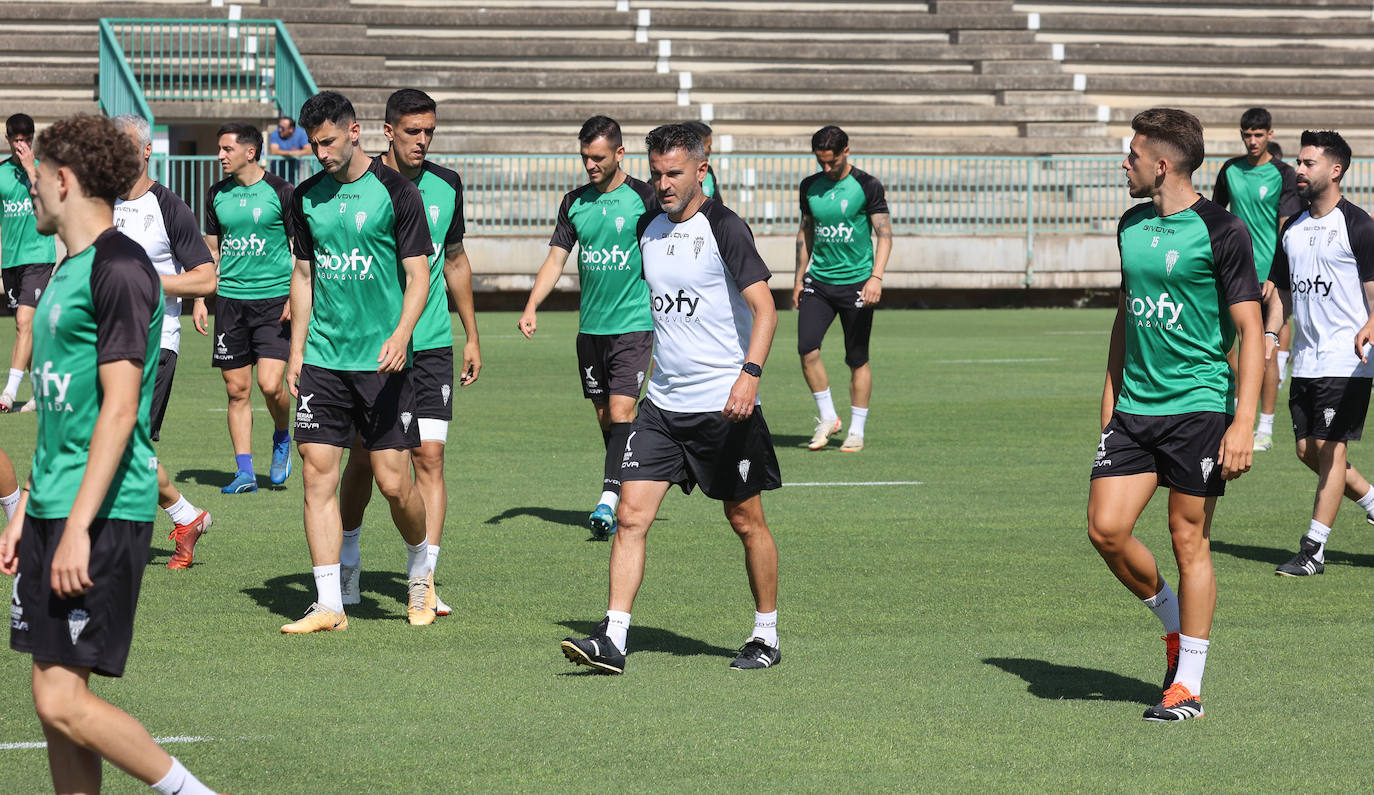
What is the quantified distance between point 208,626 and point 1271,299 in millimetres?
5781

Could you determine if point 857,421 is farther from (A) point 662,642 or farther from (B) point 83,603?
(B) point 83,603

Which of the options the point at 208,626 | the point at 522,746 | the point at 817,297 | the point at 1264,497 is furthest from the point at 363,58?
the point at 522,746

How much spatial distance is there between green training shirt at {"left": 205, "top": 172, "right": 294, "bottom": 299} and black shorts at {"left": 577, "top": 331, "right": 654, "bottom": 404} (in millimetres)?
2255

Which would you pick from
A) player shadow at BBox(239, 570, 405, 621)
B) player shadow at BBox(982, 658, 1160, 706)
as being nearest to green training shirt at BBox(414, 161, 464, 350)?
player shadow at BBox(239, 570, 405, 621)

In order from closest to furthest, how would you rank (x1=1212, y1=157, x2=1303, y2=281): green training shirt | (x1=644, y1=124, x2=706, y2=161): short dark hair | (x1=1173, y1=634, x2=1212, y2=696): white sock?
(x1=1173, y1=634, x2=1212, y2=696): white sock
(x1=644, y1=124, x2=706, y2=161): short dark hair
(x1=1212, y1=157, x2=1303, y2=281): green training shirt

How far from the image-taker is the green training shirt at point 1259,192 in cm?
1273

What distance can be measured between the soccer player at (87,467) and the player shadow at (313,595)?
10.1 ft

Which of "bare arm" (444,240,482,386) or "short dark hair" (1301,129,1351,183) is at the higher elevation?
"short dark hair" (1301,129,1351,183)

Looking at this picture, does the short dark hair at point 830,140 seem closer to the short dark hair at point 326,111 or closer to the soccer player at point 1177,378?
the short dark hair at point 326,111

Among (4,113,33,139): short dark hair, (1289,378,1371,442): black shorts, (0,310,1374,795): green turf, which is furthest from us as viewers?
(4,113,33,139): short dark hair

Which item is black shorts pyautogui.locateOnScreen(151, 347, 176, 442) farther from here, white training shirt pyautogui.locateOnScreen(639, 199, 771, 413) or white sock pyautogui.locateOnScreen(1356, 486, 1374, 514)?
white sock pyautogui.locateOnScreen(1356, 486, 1374, 514)

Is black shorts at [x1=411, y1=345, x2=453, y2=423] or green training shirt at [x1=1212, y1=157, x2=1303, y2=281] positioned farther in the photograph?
green training shirt at [x1=1212, y1=157, x2=1303, y2=281]

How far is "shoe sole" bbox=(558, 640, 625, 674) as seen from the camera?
598cm

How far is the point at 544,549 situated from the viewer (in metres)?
8.71
